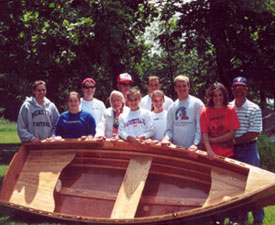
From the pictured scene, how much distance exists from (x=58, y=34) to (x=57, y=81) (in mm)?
7884

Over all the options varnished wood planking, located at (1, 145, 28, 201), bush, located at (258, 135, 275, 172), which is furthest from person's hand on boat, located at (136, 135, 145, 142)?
bush, located at (258, 135, 275, 172)

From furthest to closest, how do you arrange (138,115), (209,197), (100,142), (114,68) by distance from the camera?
(114,68)
(100,142)
(138,115)
(209,197)

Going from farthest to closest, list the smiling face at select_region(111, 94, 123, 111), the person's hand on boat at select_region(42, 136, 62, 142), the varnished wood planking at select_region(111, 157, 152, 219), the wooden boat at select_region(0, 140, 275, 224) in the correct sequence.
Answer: the person's hand on boat at select_region(42, 136, 62, 142) → the smiling face at select_region(111, 94, 123, 111) → the varnished wood planking at select_region(111, 157, 152, 219) → the wooden boat at select_region(0, 140, 275, 224)

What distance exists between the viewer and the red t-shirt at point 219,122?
4984 millimetres

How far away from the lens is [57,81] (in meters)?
16.4

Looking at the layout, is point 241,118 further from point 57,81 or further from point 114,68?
point 57,81

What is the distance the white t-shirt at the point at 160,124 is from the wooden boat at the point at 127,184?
0.21 m

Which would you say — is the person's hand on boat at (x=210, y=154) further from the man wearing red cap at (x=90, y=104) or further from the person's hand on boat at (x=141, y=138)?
the man wearing red cap at (x=90, y=104)

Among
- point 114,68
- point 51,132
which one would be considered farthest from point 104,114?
A: point 114,68

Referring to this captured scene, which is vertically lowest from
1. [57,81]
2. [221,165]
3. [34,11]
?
[221,165]

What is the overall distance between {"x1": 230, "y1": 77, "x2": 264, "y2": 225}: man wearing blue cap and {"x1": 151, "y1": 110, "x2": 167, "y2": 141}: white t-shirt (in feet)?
3.46

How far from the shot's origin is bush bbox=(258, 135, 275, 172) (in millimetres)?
9336

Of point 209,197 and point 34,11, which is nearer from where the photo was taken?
point 209,197

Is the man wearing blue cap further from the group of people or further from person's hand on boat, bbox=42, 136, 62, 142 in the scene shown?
person's hand on boat, bbox=42, 136, 62, 142
